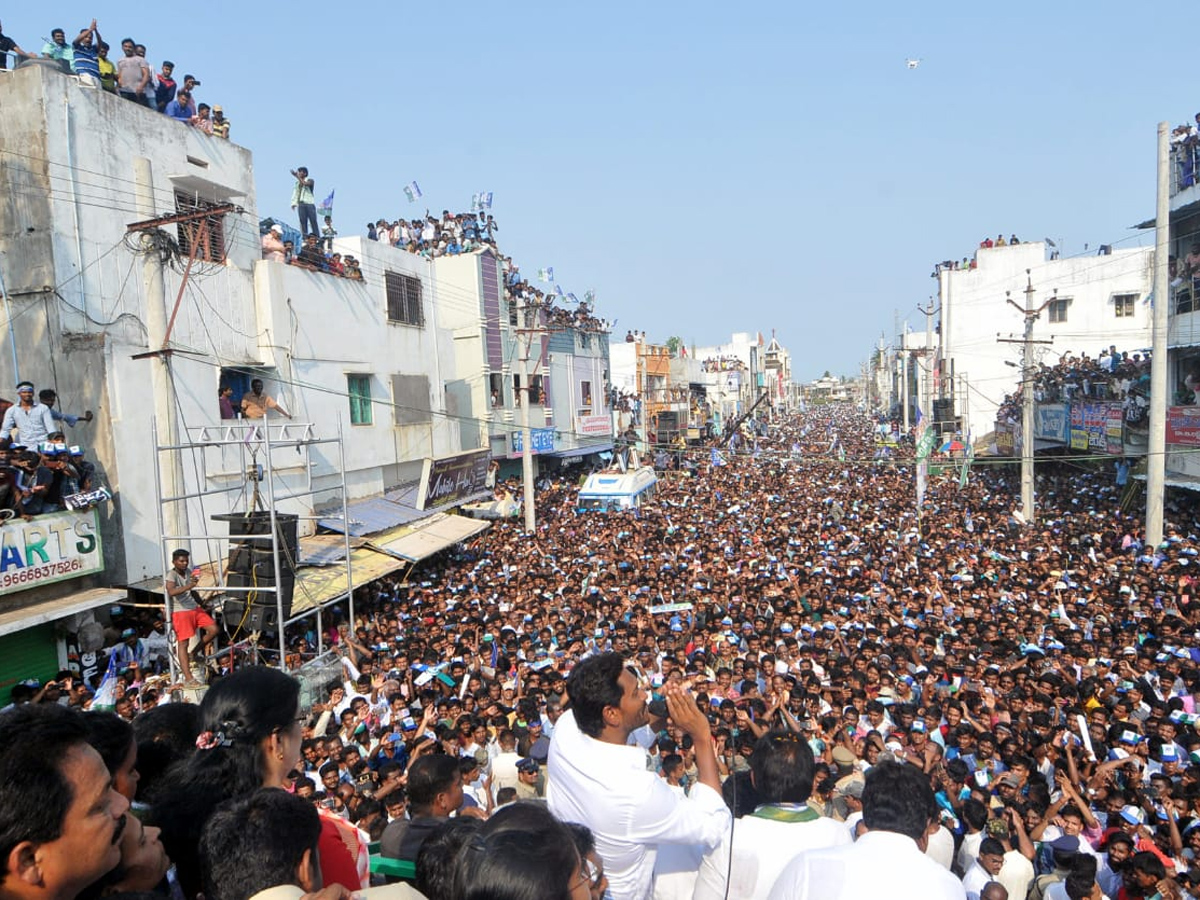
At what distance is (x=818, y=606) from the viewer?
12.0 meters

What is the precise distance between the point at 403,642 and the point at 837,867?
10.1 meters

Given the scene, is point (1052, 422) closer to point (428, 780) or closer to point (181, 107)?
point (181, 107)

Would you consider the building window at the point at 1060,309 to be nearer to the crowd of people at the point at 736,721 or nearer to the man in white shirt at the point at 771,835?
the crowd of people at the point at 736,721

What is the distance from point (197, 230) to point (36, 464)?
5210mm

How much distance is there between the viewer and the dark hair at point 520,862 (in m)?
1.87

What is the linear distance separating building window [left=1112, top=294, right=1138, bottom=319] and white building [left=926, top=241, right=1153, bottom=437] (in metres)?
0.04

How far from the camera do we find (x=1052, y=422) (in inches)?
1026

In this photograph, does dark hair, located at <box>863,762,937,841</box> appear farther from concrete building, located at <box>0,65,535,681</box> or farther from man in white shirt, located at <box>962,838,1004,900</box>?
concrete building, located at <box>0,65,535,681</box>

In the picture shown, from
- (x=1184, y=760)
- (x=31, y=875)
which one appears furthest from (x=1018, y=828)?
(x=31, y=875)

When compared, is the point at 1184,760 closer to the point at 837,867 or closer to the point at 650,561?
the point at 837,867

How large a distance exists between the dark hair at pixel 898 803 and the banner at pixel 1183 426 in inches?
692

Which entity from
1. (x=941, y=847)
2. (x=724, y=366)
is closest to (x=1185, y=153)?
(x=941, y=847)

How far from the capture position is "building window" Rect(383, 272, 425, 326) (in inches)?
778

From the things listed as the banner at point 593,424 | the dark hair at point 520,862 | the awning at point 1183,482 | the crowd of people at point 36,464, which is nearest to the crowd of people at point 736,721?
the dark hair at point 520,862
